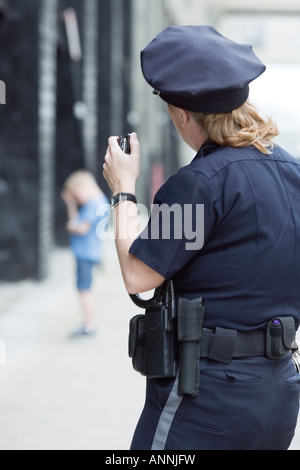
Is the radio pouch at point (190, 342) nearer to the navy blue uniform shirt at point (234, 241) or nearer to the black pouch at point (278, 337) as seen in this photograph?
the navy blue uniform shirt at point (234, 241)

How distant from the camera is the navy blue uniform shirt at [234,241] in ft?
7.10

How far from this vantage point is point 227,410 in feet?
7.27

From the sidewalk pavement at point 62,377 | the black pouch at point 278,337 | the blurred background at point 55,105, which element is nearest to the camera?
the black pouch at point 278,337

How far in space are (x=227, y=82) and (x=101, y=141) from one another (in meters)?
14.2

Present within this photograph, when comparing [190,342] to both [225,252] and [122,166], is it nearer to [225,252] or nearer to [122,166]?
[225,252]

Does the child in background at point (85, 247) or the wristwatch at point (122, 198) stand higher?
the wristwatch at point (122, 198)

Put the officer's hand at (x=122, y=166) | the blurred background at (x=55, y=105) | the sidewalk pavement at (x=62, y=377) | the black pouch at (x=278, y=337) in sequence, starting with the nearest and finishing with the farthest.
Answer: the black pouch at (x=278, y=337) → the officer's hand at (x=122, y=166) → the sidewalk pavement at (x=62, y=377) → the blurred background at (x=55, y=105)

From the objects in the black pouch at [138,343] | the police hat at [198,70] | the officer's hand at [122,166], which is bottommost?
the black pouch at [138,343]

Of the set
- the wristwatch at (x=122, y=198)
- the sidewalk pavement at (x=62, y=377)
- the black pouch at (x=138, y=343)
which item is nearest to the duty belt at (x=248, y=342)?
the black pouch at (x=138, y=343)

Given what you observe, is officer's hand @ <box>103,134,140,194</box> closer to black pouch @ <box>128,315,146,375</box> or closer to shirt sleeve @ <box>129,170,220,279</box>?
shirt sleeve @ <box>129,170,220,279</box>

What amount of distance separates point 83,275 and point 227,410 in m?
5.16

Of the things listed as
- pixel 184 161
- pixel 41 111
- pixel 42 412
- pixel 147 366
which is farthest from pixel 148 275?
pixel 184 161

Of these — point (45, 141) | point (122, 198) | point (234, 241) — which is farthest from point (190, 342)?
point (45, 141)

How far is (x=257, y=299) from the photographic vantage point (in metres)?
2.23
